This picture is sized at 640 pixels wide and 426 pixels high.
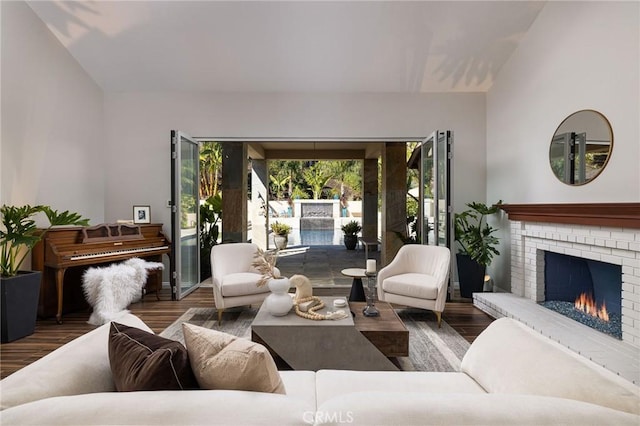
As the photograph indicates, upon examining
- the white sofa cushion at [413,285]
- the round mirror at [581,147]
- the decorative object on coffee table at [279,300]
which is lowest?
the white sofa cushion at [413,285]

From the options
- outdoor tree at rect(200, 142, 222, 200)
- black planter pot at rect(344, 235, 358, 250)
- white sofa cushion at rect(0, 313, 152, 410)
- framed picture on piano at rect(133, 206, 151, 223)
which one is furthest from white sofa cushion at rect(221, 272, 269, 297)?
black planter pot at rect(344, 235, 358, 250)

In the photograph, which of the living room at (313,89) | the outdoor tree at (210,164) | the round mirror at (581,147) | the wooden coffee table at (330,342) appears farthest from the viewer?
the outdoor tree at (210,164)

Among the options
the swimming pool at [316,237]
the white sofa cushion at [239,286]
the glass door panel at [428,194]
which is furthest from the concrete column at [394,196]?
the swimming pool at [316,237]

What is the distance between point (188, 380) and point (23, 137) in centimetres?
412

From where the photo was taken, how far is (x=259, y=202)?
10133 mm

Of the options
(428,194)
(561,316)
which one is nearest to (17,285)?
(428,194)

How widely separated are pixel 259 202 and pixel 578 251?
25.6 ft

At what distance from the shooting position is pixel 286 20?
13.9ft

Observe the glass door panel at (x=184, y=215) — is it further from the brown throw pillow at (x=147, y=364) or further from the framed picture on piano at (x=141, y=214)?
the brown throw pillow at (x=147, y=364)

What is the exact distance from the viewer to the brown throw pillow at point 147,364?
1094 millimetres

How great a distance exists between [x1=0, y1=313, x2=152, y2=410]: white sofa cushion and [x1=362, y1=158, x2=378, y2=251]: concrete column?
8.73m

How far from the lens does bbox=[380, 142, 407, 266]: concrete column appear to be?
282 inches

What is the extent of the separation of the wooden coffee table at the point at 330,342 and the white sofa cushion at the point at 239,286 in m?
1.11

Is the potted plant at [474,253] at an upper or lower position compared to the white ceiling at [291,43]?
lower
